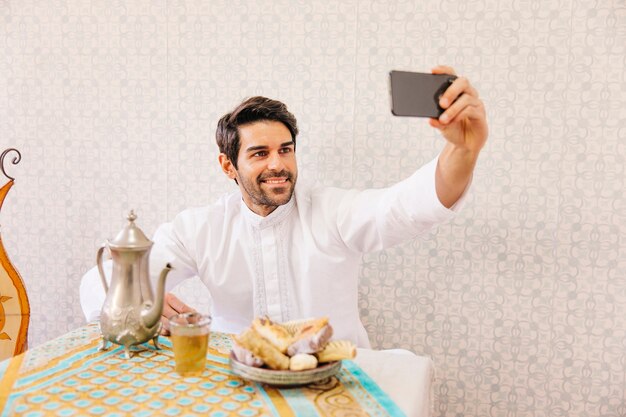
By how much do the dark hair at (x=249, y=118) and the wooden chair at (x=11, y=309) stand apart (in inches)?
31.3

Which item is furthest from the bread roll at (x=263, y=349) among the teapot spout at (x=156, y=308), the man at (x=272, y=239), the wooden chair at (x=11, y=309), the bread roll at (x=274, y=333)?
the wooden chair at (x=11, y=309)

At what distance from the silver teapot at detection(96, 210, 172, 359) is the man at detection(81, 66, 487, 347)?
461mm

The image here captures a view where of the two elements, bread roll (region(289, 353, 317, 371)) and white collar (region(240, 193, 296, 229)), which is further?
white collar (region(240, 193, 296, 229))

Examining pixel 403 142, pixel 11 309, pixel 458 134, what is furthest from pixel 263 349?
pixel 11 309

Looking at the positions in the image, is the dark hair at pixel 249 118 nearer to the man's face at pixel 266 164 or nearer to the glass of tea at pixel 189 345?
the man's face at pixel 266 164

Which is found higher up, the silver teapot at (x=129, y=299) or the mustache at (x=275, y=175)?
the mustache at (x=275, y=175)

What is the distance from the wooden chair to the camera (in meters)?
2.07

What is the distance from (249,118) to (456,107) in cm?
77

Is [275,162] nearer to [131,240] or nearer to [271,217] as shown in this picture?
[271,217]

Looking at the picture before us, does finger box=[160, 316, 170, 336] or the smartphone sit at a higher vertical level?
the smartphone

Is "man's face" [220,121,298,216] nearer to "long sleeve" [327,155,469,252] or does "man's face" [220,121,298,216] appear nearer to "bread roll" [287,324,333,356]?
"long sleeve" [327,155,469,252]

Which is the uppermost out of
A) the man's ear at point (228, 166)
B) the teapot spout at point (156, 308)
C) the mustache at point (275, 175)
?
the man's ear at point (228, 166)

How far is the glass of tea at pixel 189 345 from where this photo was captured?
3.81 feet

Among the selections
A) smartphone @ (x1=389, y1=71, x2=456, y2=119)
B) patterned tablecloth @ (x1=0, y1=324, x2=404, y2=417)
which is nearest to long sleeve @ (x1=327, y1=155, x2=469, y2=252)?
smartphone @ (x1=389, y1=71, x2=456, y2=119)
